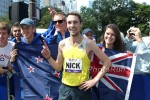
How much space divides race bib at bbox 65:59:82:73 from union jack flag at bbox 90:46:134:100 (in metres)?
1.00

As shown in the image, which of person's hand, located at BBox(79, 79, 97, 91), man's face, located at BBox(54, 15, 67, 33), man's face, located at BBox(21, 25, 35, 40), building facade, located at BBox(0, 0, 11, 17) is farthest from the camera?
building facade, located at BBox(0, 0, 11, 17)

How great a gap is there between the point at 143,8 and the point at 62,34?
72827mm

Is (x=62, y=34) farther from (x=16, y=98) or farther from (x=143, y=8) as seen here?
(x=143, y=8)

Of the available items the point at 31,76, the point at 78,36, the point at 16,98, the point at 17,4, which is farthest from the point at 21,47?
the point at 17,4

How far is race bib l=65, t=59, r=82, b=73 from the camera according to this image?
510cm

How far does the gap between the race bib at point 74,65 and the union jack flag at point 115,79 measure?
1.00 m

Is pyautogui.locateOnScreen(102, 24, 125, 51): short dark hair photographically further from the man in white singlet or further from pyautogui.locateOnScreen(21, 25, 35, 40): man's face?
pyautogui.locateOnScreen(21, 25, 35, 40): man's face

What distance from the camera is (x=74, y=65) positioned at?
5.12m

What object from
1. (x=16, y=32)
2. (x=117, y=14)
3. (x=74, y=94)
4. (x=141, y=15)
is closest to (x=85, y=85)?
(x=74, y=94)

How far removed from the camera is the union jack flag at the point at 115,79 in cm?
600

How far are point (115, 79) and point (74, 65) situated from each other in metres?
1.19

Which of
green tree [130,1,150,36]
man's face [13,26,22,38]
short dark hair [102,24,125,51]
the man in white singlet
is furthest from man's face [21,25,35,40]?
green tree [130,1,150,36]

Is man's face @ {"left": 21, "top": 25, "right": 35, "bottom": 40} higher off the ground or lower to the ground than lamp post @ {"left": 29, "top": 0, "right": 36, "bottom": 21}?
lower

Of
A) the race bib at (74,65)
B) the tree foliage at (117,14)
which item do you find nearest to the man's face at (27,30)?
the race bib at (74,65)
